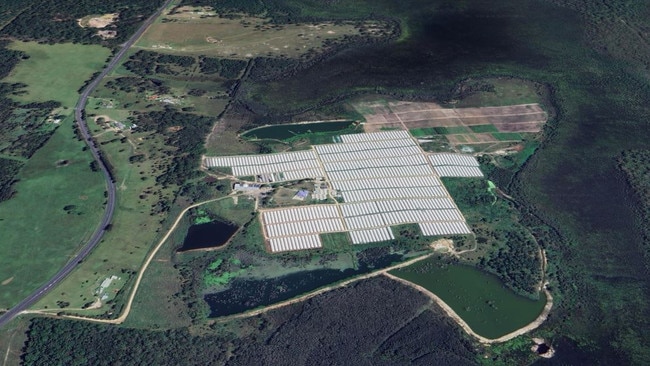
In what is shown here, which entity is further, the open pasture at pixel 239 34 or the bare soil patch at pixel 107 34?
the bare soil patch at pixel 107 34

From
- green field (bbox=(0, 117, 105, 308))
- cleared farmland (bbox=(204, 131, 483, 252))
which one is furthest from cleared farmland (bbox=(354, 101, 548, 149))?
green field (bbox=(0, 117, 105, 308))

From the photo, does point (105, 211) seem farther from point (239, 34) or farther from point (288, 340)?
point (239, 34)

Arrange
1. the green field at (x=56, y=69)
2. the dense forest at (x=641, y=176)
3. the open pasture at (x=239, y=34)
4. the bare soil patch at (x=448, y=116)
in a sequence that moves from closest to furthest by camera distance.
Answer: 1. the dense forest at (x=641, y=176)
2. the bare soil patch at (x=448, y=116)
3. the green field at (x=56, y=69)
4. the open pasture at (x=239, y=34)

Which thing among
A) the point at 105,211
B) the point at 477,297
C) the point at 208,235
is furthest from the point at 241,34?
the point at 477,297

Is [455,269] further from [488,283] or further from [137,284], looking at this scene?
[137,284]

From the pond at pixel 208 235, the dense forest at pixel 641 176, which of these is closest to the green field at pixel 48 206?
the pond at pixel 208 235

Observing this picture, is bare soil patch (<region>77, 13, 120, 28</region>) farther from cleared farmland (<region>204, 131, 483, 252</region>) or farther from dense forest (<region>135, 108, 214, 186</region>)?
cleared farmland (<region>204, 131, 483, 252</region>)

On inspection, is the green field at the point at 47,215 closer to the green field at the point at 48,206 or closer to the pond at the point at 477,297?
the green field at the point at 48,206
